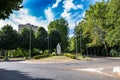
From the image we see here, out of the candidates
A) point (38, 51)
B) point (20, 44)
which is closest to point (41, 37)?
point (38, 51)

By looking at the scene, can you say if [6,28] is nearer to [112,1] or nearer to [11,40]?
[11,40]

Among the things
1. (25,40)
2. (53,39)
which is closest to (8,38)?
(25,40)

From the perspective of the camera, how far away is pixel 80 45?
341ft

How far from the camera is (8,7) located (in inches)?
557

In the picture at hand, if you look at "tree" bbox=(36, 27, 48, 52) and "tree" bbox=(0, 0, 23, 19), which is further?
"tree" bbox=(36, 27, 48, 52)

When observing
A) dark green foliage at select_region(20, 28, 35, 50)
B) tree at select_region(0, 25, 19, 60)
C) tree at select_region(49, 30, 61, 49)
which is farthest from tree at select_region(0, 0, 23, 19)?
tree at select_region(49, 30, 61, 49)

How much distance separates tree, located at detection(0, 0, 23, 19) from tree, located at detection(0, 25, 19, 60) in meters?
68.8

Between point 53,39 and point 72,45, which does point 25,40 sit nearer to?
point 53,39

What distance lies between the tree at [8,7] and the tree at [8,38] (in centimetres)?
6878

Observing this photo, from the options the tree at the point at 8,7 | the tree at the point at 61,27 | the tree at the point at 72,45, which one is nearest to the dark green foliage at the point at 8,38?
the tree at the point at 61,27

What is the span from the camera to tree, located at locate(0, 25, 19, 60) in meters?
83.1

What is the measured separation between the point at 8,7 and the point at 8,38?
228 ft

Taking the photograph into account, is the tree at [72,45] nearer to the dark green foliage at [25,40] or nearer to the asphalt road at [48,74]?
the dark green foliage at [25,40]

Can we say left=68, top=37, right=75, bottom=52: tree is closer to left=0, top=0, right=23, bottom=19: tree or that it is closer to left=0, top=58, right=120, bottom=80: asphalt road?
left=0, top=58, right=120, bottom=80: asphalt road
